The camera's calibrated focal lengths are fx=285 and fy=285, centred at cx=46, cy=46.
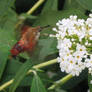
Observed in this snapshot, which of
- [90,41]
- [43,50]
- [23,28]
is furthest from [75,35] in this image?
[23,28]

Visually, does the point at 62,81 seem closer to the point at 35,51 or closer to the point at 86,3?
the point at 35,51

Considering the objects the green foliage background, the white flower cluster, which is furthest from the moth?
the white flower cluster

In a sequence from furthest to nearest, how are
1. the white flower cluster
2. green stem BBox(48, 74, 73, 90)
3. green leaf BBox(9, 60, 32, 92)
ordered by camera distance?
1. green stem BBox(48, 74, 73, 90)
2. green leaf BBox(9, 60, 32, 92)
3. the white flower cluster

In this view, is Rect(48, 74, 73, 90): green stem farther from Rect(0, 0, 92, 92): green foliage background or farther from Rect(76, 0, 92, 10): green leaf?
Rect(76, 0, 92, 10): green leaf

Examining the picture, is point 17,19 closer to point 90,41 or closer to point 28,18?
point 28,18

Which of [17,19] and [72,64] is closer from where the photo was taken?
[72,64]

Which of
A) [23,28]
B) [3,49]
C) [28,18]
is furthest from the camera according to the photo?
[28,18]
